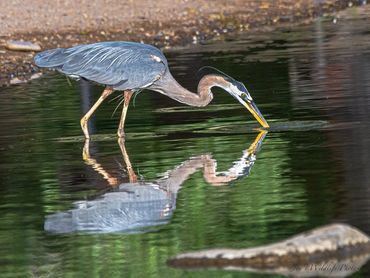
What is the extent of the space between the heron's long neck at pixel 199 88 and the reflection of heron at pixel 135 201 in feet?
6.73

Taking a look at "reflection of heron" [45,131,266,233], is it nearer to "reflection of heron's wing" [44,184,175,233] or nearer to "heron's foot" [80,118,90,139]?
"reflection of heron's wing" [44,184,175,233]

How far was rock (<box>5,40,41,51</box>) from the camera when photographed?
93.8 ft

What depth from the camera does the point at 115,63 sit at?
16641 millimetres

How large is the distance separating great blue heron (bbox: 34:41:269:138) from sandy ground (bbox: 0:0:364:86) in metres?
11.1

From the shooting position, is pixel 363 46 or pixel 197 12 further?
pixel 197 12

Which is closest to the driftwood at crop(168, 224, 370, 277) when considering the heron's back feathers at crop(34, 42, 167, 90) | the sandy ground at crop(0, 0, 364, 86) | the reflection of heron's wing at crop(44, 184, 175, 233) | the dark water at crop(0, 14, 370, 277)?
the dark water at crop(0, 14, 370, 277)

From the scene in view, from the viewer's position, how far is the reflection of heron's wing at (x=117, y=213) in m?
11.3

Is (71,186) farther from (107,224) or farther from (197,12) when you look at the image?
(197,12)

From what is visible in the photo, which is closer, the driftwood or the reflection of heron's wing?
the driftwood

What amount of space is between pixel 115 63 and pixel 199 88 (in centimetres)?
103

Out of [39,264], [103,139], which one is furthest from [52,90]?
[39,264]

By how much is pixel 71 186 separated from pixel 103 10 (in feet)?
71.3

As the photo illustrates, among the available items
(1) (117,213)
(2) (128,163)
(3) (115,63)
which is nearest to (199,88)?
(3) (115,63)

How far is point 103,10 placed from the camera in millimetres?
34938
